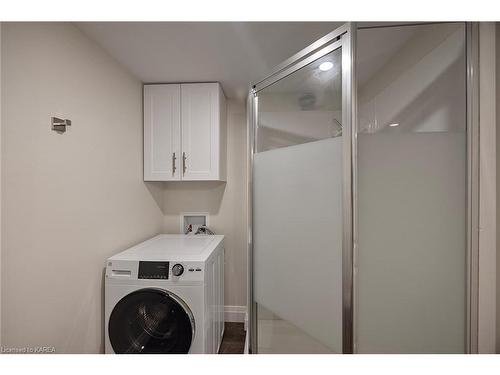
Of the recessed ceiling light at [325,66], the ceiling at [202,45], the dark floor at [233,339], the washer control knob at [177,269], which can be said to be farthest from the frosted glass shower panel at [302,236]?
the dark floor at [233,339]

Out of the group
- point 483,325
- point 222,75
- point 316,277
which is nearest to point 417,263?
point 483,325

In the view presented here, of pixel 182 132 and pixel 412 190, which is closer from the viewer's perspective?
pixel 412 190

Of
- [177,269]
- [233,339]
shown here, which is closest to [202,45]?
[177,269]

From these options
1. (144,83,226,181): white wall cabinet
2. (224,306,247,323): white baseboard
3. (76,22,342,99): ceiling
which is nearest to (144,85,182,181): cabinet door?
(144,83,226,181): white wall cabinet

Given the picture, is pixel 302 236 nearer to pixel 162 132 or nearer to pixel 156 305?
pixel 156 305

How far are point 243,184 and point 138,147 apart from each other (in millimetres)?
1075

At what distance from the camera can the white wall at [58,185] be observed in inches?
37.7

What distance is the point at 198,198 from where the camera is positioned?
239 centimetres

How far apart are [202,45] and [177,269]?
57.8 inches

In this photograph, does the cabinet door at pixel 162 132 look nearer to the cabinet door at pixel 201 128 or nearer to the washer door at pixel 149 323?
the cabinet door at pixel 201 128

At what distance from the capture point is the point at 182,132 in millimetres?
1995

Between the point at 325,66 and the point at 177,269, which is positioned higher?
the point at 325,66

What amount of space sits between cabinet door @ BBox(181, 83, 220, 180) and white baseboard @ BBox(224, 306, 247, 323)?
144cm

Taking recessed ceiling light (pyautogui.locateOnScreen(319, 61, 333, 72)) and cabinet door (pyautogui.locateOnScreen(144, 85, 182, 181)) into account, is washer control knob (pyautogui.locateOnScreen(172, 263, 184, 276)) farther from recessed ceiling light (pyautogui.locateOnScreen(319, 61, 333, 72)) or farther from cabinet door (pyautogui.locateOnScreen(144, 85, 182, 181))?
recessed ceiling light (pyautogui.locateOnScreen(319, 61, 333, 72))
